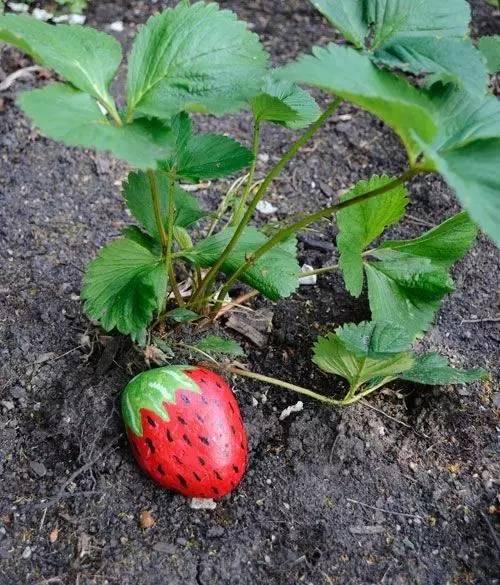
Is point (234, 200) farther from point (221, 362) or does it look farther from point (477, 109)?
point (477, 109)

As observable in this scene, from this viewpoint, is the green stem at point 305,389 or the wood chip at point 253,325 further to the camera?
the wood chip at point 253,325

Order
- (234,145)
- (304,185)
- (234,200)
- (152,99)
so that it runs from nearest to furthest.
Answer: (152,99)
(234,145)
(234,200)
(304,185)

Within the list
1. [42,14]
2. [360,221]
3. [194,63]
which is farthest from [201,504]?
[42,14]

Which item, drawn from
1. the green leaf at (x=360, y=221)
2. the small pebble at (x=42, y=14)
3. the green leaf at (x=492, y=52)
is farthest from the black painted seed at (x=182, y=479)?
the small pebble at (x=42, y=14)

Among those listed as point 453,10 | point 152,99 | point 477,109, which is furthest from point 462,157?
point 152,99

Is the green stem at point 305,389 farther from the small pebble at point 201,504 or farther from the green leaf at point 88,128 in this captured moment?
the green leaf at point 88,128

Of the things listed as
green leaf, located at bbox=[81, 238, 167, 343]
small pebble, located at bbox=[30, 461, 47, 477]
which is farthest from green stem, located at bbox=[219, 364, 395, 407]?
small pebble, located at bbox=[30, 461, 47, 477]
